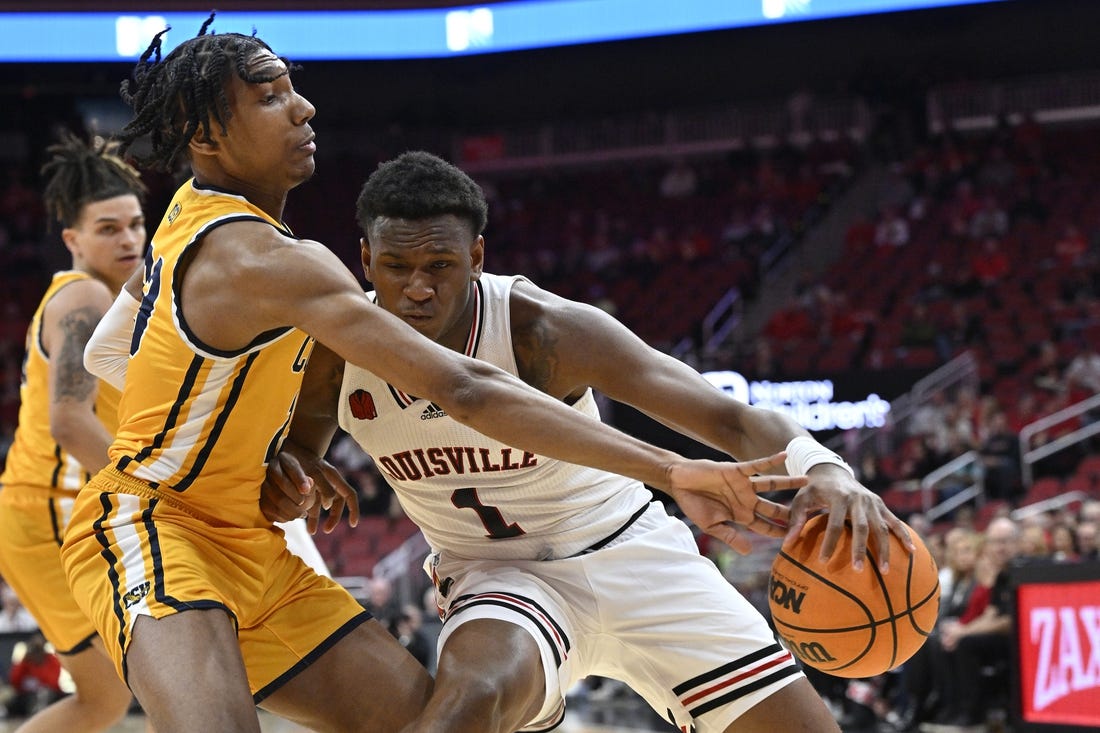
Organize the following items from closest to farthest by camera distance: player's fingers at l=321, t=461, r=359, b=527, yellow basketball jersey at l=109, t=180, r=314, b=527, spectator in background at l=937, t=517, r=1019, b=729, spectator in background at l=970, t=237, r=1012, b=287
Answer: yellow basketball jersey at l=109, t=180, r=314, b=527
player's fingers at l=321, t=461, r=359, b=527
spectator in background at l=937, t=517, r=1019, b=729
spectator in background at l=970, t=237, r=1012, b=287

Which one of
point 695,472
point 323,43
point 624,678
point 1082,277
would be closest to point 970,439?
point 1082,277

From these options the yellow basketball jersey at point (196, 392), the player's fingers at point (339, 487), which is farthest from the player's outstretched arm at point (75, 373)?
the yellow basketball jersey at point (196, 392)

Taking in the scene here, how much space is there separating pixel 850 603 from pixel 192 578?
5.12ft

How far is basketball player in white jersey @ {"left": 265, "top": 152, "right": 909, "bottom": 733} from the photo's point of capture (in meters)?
3.50

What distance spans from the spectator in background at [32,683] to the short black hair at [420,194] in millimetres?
8458

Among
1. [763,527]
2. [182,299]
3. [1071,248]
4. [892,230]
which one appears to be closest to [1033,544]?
[763,527]

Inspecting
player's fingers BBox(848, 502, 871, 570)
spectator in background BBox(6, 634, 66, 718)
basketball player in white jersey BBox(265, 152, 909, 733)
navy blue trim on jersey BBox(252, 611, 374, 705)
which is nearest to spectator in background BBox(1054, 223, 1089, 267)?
spectator in background BBox(6, 634, 66, 718)

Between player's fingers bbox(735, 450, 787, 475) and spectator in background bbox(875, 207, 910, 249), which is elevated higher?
spectator in background bbox(875, 207, 910, 249)

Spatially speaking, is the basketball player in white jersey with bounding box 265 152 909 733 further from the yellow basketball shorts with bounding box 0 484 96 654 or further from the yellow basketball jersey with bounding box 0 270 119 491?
the yellow basketball shorts with bounding box 0 484 96 654

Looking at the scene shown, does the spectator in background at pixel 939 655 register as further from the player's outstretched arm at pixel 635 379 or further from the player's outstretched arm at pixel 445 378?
the player's outstretched arm at pixel 445 378

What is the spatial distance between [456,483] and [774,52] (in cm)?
2074

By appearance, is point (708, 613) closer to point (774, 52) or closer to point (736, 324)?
point (736, 324)

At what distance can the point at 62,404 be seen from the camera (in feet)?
14.5

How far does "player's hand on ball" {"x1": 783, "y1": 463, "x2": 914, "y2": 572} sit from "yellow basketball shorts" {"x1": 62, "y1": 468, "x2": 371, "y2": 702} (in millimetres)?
1224
